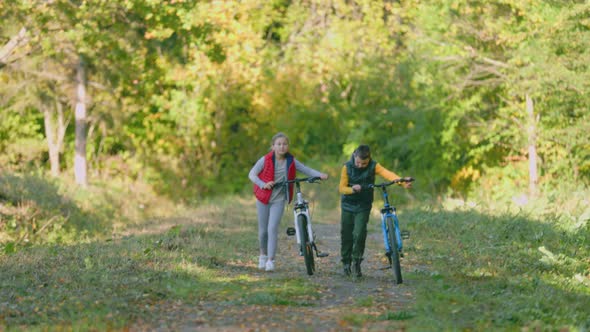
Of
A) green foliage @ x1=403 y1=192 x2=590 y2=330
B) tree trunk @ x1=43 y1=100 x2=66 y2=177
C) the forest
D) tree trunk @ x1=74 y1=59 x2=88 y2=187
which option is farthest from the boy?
tree trunk @ x1=43 y1=100 x2=66 y2=177

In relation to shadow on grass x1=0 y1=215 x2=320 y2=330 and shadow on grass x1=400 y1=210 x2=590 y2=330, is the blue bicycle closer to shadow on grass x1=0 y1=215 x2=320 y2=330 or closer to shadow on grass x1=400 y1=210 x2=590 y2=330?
shadow on grass x1=400 y1=210 x2=590 y2=330

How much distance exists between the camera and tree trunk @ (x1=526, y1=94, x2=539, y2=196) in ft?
73.3

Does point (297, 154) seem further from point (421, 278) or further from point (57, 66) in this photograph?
point (421, 278)

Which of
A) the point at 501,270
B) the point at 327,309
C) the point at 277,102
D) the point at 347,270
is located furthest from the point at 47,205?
the point at 277,102

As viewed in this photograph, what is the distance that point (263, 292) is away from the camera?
31.0ft

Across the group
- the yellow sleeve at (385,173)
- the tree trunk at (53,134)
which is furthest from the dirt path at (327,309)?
the tree trunk at (53,134)

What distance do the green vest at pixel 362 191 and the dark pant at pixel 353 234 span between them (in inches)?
2.8

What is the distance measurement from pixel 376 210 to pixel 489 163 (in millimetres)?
4834

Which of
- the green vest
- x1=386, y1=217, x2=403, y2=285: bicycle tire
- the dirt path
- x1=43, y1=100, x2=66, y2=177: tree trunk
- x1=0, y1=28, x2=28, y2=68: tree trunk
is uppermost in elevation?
x1=0, y1=28, x2=28, y2=68: tree trunk

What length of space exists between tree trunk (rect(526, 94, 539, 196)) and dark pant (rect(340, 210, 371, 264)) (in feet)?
39.1

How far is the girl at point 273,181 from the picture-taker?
11.0 meters

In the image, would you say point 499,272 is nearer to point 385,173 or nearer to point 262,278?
point 385,173

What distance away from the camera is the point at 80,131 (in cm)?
2820

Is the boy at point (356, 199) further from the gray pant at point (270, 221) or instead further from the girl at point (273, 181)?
the gray pant at point (270, 221)
